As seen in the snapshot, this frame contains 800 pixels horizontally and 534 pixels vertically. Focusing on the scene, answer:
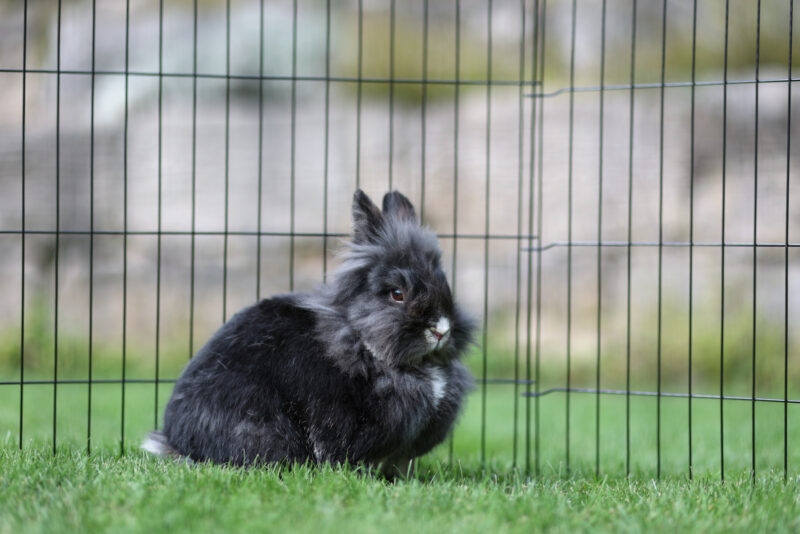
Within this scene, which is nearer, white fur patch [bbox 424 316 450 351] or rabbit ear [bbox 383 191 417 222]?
white fur patch [bbox 424 316 450 351]

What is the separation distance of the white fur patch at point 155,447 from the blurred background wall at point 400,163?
14.8 feet

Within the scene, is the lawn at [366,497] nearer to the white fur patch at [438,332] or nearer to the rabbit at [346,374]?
the rabbit at [346,374]

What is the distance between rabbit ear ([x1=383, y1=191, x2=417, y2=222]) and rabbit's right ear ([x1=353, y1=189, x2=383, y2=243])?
0.14 metres

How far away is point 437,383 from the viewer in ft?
11.1

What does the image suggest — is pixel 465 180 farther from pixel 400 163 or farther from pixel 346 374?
pixel 346 374

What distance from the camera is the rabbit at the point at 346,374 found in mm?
3266

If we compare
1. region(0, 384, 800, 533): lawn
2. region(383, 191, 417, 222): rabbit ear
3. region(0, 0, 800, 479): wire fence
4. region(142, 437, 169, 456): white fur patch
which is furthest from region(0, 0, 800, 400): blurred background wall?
region(142, 437, 169, 456): white fur patch

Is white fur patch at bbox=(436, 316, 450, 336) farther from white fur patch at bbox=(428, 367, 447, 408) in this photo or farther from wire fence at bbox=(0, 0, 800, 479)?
wire fence at bbox=(0, 0, 800, 479)

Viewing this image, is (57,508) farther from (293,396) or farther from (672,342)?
(672,342)

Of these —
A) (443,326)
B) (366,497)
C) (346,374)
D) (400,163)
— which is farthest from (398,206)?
(400,163)

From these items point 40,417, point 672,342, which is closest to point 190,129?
point 40,417

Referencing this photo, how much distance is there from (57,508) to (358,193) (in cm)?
171

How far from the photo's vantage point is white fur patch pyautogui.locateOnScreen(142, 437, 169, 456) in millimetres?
3479

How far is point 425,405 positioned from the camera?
333 centimetres
